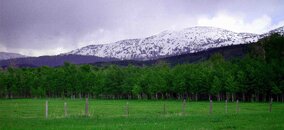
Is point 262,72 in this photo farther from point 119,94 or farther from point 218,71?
point 119,94

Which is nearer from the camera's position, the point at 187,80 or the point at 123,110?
the point at 123,110

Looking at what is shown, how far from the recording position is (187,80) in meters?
124

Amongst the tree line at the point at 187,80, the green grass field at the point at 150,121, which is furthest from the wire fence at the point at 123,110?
the tree line at the point at 187,80

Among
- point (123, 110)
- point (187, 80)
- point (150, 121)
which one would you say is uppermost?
point (187, 80)

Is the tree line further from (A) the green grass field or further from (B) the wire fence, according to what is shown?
(A) the green grass field

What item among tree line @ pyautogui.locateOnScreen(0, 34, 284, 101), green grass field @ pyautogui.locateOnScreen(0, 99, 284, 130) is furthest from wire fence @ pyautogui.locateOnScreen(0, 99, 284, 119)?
tree line @ pyautogui.locateOnScreen(0, 34, 284, 101)

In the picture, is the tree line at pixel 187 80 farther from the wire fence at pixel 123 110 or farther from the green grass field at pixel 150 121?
the green grass field at pixel 150 121

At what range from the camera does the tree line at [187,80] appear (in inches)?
4281

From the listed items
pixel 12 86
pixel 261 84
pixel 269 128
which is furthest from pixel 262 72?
pixel 12 86

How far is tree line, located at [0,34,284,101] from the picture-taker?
108750 mm

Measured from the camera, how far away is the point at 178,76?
126 meters

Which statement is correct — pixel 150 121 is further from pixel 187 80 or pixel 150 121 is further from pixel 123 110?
pixel 187 80

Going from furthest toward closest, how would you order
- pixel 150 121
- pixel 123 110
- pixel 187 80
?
pixel 187 80 → pixel 123 110 → pixel 150 121

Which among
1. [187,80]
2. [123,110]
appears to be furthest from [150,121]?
[187,80]
